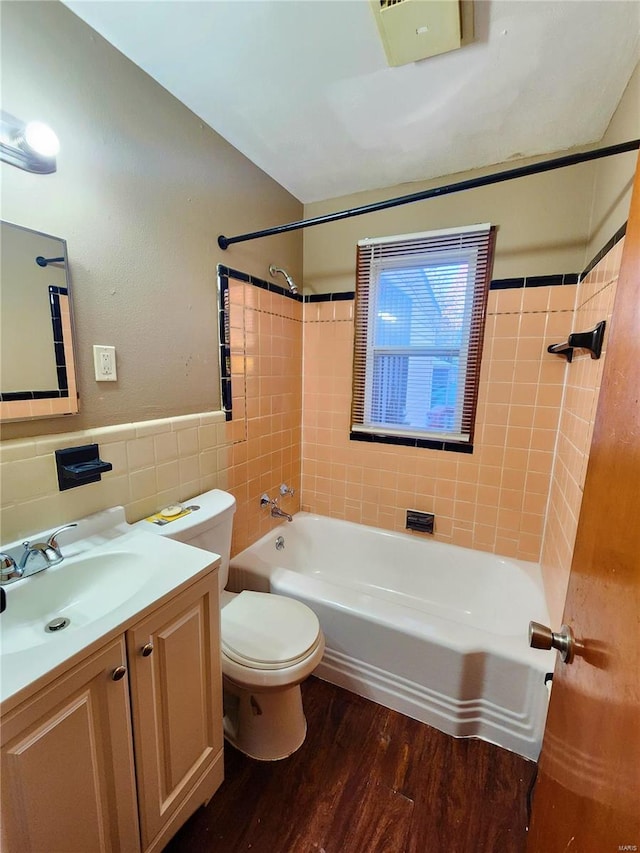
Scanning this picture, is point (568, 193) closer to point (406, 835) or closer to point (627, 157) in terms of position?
point (627, 157)

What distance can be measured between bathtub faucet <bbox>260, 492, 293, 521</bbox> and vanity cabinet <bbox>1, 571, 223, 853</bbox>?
979 millimetres

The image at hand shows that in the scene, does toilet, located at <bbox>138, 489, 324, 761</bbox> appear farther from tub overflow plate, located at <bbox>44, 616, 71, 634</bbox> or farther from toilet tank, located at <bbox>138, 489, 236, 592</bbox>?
tub overflow plate, located at <bbox>44, 616, 71, 634</bbox>

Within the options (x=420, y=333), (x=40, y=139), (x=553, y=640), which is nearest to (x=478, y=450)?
(x=420, y=333)

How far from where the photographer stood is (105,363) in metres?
1.16

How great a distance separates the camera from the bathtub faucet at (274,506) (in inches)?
78.6

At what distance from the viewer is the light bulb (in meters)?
0.86

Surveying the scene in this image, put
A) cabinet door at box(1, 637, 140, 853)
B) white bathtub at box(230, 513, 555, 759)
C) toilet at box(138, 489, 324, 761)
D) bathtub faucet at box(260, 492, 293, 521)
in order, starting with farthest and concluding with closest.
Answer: bathtub faucet at box(260, 492, 293, 521)
white bathtub at box(230, 513, 555, 759)
toilet at box(138, 489, 324, 761)
cabinet door at box(1, 637, 140, 853)

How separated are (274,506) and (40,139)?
5.75 ft

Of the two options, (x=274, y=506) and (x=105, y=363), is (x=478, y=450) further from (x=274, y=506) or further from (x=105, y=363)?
(x=105, y=363)

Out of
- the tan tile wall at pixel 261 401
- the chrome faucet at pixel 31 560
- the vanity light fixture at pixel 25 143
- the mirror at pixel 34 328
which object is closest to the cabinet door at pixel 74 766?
the chrome faucet at pixel 31 560

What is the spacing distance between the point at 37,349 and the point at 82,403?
0.64 feet

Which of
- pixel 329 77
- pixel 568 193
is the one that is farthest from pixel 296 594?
pixel 568 193

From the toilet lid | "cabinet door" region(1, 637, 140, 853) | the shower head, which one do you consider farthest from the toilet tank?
the shower head

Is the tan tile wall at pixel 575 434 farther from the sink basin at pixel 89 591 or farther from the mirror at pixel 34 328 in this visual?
the mirror at pixel 34 328
